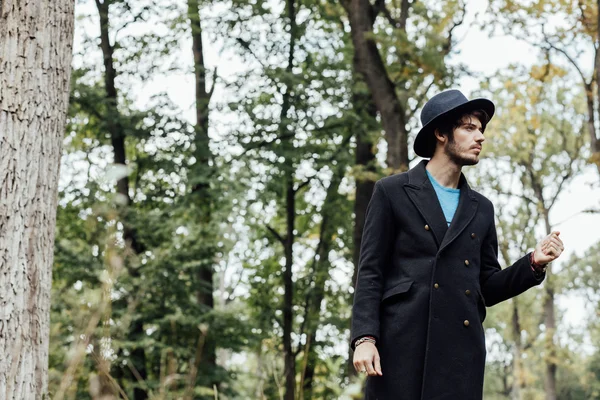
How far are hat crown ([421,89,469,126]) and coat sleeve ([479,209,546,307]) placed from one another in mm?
526

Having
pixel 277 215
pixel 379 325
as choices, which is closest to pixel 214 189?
pixel 277 215

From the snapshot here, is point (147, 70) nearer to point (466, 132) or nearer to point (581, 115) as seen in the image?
point (581, 115)

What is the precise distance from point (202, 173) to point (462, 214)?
1263 cm

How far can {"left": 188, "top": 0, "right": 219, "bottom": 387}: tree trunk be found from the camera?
14969 mm

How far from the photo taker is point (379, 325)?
3381mm

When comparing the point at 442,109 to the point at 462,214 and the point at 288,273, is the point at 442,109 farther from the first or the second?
the point at 288,273

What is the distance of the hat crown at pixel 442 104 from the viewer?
354 centimetres

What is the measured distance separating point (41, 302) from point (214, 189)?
11.5 metres

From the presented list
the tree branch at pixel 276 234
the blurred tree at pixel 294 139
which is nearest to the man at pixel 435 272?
the blurred tree at pixel 294 139

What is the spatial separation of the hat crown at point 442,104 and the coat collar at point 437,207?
232 mm

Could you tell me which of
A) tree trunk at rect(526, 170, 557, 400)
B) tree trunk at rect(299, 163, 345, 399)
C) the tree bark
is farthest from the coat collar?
tree trunk at rect(526, 170, 557, 400)

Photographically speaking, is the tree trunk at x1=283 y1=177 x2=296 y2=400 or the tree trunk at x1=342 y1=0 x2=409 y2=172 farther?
the tree trunk at x1=283 y1=177 x2=296 y2=400

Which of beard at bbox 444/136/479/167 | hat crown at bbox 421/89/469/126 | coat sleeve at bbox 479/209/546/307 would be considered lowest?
coat sleeve at bbox 479/209/546/307

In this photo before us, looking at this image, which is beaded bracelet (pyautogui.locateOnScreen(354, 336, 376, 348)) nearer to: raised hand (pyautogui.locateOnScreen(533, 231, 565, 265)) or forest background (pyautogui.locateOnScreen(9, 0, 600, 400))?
raised hand (pyautogui.locateOnScreen(533, 231, 565, 265))
